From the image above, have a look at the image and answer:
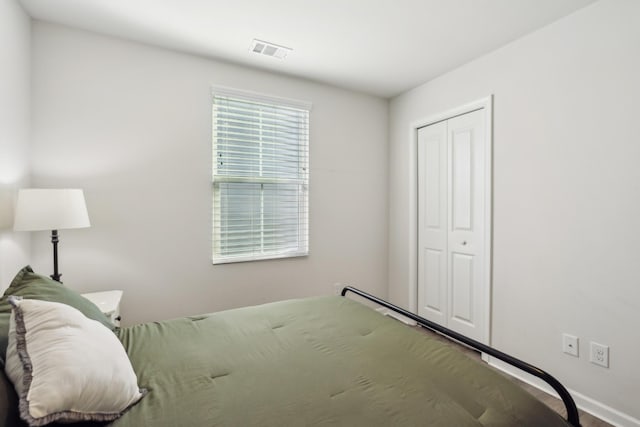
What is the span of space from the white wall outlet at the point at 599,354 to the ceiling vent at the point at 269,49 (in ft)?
9.69

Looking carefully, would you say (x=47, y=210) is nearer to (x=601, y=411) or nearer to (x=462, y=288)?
(x=462, y=288)

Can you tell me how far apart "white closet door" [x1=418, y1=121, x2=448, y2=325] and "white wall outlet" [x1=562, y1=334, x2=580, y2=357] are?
101 cm

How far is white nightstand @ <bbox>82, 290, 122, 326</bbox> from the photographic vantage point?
1.83m

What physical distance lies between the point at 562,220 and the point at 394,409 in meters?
1.87

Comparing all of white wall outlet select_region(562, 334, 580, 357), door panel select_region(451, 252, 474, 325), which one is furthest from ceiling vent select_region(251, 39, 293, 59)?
white wall outlet select_region(562, 334, 580, 357)

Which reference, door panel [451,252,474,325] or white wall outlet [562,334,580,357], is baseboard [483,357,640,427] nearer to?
white wall outlet [562,334,580,357]

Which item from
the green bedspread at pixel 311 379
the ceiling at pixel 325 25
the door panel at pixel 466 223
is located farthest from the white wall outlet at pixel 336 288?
the ceiling at pixel 325 25

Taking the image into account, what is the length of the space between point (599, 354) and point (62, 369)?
266 cm

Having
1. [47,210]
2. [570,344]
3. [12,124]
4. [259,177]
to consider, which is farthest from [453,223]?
[12,124]

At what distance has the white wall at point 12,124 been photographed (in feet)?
5.69

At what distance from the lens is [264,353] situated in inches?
52.4

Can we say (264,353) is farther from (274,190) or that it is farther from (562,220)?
(562,220)

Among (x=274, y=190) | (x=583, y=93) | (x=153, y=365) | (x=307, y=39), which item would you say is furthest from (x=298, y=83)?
(x=153, y=365)

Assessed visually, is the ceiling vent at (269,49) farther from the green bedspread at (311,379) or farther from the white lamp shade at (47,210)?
the green bedspread at (311,379)
